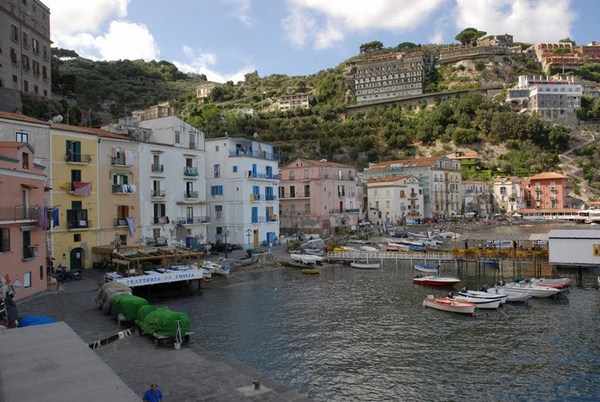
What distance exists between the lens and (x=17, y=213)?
27.9 meters

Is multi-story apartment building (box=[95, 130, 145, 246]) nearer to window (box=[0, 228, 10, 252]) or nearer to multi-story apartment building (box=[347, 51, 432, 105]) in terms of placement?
window (box=[0, 228, 10, 252])

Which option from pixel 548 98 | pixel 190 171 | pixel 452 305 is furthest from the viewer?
pixel 548 98

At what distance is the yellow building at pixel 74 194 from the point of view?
39438 millimetres

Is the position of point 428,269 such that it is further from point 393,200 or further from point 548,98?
point 548,98

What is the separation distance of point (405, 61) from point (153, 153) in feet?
454

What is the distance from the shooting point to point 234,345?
25.0 meters

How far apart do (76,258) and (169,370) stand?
26835 mm

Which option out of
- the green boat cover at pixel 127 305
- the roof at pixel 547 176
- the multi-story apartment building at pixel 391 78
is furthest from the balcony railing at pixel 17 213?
the multi-story apartment building at pixel 391 78

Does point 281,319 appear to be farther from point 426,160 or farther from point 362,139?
point 362,139

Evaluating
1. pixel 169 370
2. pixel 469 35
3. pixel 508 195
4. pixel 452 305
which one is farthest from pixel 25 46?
pixel 469 35

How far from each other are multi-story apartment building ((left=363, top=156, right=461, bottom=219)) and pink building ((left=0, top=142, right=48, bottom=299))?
7841 cm

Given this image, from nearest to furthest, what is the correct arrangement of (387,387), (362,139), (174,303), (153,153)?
(387,387) → (174,303) → (153,153) → (362,139)

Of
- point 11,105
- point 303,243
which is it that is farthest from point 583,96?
point 11,105

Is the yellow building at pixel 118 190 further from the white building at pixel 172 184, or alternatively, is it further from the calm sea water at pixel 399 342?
the calm sea water at pixel 399 342
